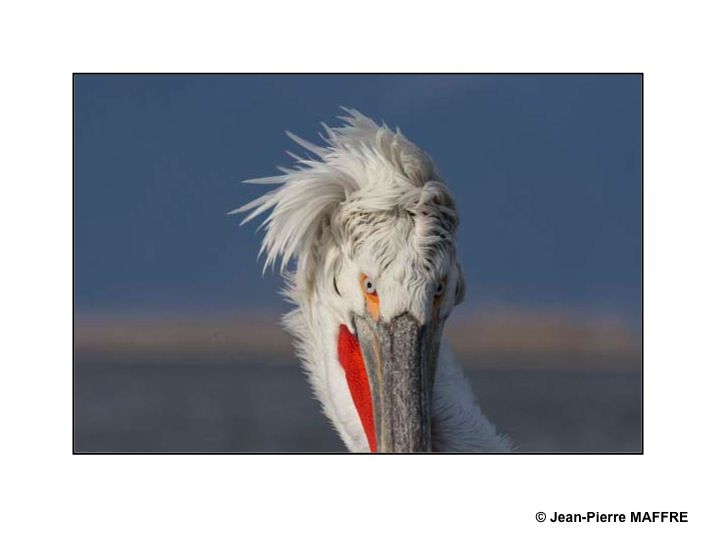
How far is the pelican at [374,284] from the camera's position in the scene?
139 inches

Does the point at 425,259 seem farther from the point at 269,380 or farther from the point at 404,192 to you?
the point at 269,380

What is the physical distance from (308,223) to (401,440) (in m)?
0.87

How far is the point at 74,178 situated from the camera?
14.1ft

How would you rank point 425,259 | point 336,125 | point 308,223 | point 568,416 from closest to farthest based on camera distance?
point 425,259
point 308,223
point 336,125
point 568,416

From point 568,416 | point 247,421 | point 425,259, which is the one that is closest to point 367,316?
point 425,259

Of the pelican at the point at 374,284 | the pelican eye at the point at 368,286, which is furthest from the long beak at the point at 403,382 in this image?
the pelican eye at the point at 368,286

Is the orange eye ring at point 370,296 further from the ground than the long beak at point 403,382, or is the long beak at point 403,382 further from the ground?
the orange eye ring at point 370,296

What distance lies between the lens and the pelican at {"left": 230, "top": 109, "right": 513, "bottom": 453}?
3.54 meters

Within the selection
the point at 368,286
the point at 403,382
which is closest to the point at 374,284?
the point at 368,286

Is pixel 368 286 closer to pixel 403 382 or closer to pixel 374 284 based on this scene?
pixel 374 284

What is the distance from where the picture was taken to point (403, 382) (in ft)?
11.6

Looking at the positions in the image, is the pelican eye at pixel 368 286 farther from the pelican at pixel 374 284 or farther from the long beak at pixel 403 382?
the long beak at pixel 403 382

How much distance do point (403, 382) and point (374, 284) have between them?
0.34 m

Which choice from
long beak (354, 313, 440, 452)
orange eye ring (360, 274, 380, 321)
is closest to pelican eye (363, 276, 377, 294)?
orange eye ring (360, 274, 380, 321)
